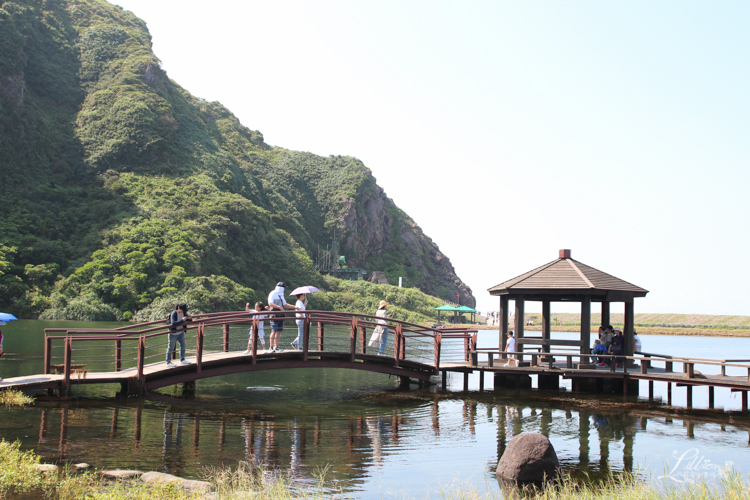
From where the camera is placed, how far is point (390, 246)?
157m

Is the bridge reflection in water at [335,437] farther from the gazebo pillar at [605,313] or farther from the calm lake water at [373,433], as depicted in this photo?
the gazebo pillar at [605,313]

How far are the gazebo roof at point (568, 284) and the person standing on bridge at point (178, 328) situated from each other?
10170mm

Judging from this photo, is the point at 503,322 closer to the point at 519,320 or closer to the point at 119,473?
the point at 519,320

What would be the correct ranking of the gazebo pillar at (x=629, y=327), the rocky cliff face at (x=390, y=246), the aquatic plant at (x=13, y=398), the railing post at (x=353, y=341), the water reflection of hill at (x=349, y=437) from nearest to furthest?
the water reflection of hill at (x=349, y=437)
the aquatic plant at (x=13, y=398)
the railing post at (x=353, y=341)
the gazebo pillar at (x=629, y=327)
the rocky cliff face at (x=390, y=246)

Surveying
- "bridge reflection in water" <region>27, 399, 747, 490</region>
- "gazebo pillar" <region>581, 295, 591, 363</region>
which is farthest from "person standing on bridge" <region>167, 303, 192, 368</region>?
"gazebo pillar" <region>581, 295, 591, 363</region>

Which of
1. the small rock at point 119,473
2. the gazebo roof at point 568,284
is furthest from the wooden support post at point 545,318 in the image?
the small rock at point 119,473

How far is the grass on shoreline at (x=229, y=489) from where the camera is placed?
761 cm

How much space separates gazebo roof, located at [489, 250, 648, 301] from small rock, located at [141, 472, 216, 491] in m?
13.3

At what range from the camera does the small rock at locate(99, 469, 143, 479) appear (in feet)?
28.8

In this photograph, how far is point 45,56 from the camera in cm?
9588

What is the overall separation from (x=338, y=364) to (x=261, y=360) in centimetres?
246

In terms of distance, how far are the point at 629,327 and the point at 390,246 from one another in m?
138

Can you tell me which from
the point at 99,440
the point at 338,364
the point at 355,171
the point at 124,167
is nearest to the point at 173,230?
the point at 124,167

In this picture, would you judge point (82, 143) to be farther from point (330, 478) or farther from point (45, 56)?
point (330, 478)
